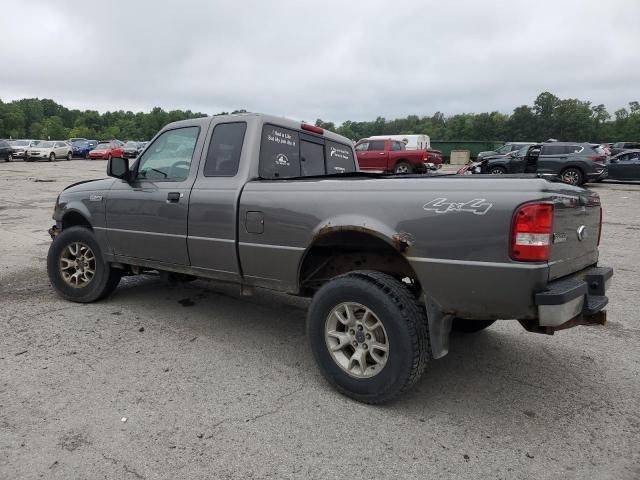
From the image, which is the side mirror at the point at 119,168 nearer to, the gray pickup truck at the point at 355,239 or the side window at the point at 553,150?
the gray pickup truck at the point at 355,239

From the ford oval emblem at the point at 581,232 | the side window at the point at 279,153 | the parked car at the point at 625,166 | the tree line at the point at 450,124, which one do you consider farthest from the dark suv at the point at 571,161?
the tree line at the point at 450,124

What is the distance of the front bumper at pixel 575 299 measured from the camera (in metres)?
2.64

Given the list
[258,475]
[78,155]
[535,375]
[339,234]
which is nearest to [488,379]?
[535,375]

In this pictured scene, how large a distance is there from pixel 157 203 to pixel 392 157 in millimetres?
19296

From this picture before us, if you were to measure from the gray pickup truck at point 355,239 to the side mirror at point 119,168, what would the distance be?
0.04 ft

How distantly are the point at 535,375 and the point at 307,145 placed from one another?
2.71 metres

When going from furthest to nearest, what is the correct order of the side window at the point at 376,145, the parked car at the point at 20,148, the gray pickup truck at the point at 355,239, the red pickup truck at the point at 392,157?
the parked car at the point at 20,148 → the side window at the point at 376,145 → the red pickup truck at the point at 392,157 → the gray pickup truck at the point at 355,239

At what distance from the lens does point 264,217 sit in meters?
3.67

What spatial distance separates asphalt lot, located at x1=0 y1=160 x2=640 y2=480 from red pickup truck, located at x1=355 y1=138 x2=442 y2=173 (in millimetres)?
18141

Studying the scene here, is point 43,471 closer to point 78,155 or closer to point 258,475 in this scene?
point 258,475

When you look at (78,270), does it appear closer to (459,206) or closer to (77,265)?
(77,265)

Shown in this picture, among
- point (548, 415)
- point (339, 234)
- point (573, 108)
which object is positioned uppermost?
point (573, 108)

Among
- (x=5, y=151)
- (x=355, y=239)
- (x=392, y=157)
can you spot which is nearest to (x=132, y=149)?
(x=5, y=151)

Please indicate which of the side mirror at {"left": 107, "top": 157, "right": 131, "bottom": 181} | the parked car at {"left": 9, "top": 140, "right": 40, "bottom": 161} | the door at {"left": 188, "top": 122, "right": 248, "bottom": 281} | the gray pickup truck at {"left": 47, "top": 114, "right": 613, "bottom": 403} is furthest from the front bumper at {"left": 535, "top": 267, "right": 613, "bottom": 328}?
the parked car at {"left": 9, "top": 140, "right": 40, "bottom": 161}
